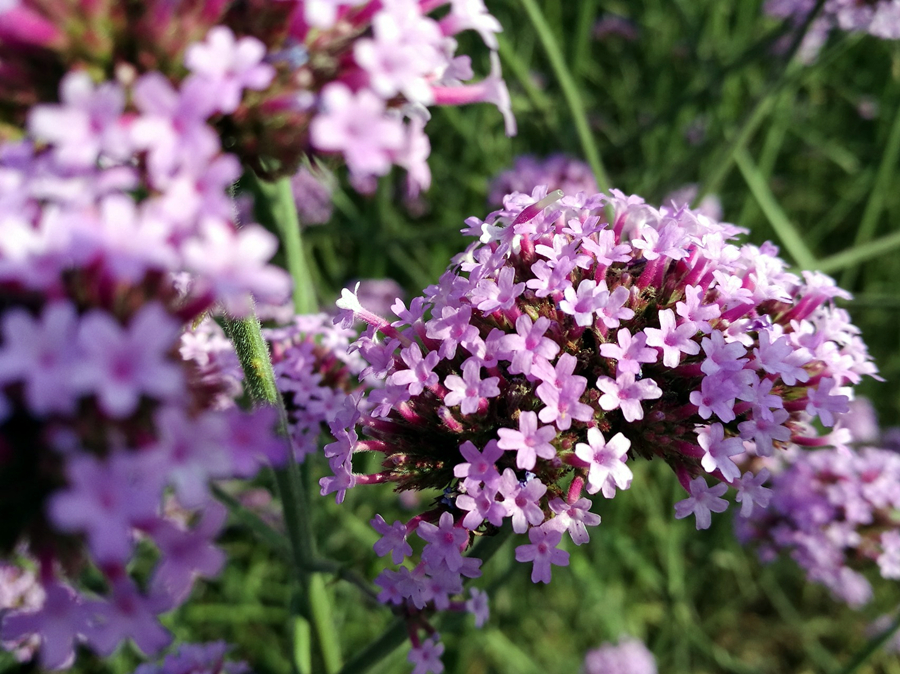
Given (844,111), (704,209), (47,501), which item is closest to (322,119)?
(47,501)

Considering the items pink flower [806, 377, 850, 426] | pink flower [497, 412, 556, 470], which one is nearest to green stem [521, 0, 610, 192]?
pink flower [806, 377, 850, 426]

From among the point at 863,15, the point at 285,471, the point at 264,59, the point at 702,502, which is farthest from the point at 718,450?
the point at 863,15

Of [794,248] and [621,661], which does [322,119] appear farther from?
[621,661]

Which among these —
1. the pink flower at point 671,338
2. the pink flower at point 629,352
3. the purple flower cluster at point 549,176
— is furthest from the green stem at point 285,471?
the purple flower cluster at point 549,176

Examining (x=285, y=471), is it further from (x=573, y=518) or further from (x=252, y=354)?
(x=573, y=518)

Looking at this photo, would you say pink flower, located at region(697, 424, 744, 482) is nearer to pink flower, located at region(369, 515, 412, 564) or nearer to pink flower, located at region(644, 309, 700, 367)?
pink flower, located at region(644, 309, 700, 367)
